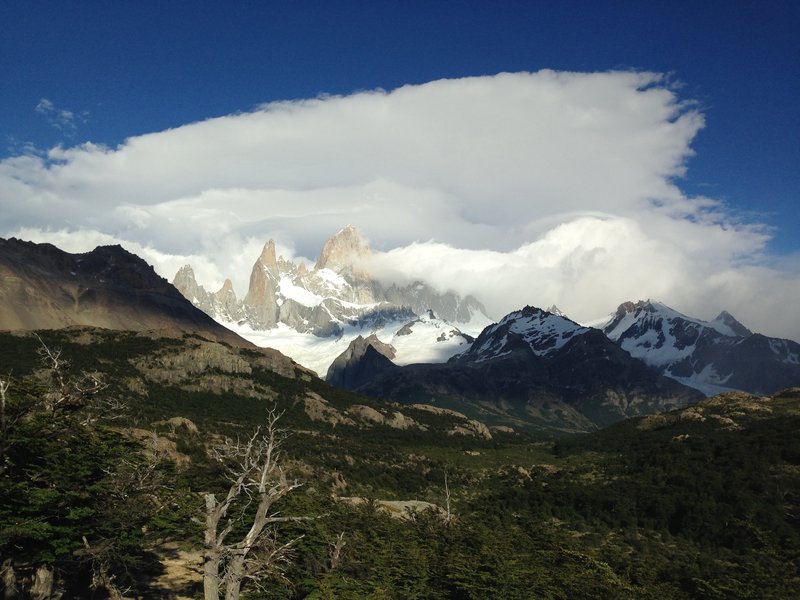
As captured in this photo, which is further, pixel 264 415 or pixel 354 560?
pixel 264 415

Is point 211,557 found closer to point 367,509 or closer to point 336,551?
point 336,551

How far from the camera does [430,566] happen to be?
52.3 metres

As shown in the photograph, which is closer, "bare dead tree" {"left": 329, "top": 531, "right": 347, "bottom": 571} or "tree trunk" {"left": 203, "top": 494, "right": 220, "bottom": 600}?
"tree trunk" {"left": 203, "top": 494, "right": 220, "bottom": 600}

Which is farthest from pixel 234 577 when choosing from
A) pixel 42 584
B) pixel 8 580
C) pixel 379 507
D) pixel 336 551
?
pixel 379 507

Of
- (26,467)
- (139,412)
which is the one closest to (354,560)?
(26,467)

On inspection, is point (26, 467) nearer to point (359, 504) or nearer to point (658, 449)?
→ point (359, 504)

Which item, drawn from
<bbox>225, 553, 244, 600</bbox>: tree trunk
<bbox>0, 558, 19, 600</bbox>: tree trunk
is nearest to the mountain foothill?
<bbox>0, 558, 19, 600</bbox>: tree trunk

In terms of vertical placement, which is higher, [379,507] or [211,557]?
[211,557]

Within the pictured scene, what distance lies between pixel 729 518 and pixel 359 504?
58827mm

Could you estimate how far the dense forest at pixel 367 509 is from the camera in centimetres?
3459

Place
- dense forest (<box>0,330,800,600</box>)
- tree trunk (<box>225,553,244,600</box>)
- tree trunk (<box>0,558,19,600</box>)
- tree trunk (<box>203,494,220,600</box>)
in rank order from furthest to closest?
dense forest (<box>0,330,800,600</box>), tree trunk (<box>0,558,19,600</box>), tree trunk (<box>225,553,244,600</box>), tree trunk (<box>203,494,220,600</box>)

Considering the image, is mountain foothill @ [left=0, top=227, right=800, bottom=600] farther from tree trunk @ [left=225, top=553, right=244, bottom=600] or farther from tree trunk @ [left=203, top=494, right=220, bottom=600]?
tree trunk @ [left=225, top=553, right=244, bottom=600]

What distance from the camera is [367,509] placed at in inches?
3150

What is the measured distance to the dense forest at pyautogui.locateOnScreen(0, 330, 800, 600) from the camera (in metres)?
34.6
